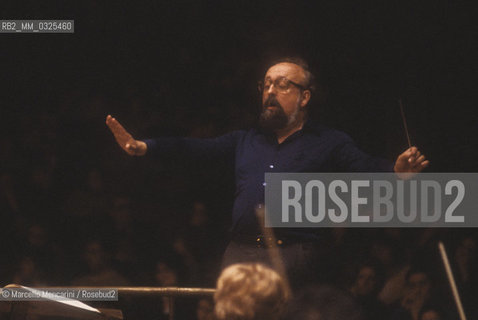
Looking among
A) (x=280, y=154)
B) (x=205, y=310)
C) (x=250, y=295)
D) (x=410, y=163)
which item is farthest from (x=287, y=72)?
(x=205, y=310)

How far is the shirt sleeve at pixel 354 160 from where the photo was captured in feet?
9.48

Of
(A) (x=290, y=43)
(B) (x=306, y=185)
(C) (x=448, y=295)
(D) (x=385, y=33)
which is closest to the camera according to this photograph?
(B) (x=306, y=185)

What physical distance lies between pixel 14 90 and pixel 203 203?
1.88m

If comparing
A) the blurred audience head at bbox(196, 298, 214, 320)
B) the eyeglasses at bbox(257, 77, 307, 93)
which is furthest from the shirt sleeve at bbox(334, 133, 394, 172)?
the blurred audience head at bbox(196, 298, 214, 320)

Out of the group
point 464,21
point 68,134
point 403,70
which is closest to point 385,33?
point 403,70

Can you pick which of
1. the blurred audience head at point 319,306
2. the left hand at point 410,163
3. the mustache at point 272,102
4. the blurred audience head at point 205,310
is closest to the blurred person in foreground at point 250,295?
the blurred audience head at point 319,306

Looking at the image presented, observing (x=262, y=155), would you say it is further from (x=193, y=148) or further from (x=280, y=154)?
(x=193, y=148)

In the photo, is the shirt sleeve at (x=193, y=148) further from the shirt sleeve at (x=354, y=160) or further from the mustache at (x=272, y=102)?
the shirt sleeve at (x=354, y=160)

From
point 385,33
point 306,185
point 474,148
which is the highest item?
point 385,33

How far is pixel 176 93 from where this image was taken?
17.0 feet

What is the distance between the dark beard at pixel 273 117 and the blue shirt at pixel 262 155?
7 cm

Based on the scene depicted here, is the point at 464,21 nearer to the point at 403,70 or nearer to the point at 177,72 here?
the point at 403,70

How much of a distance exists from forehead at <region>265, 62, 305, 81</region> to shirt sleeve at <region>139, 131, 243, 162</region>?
1.22ft

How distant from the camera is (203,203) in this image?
15.8ft
